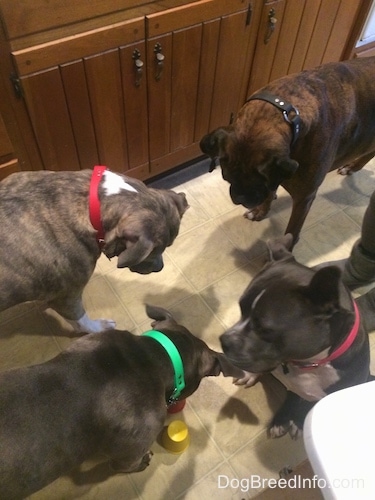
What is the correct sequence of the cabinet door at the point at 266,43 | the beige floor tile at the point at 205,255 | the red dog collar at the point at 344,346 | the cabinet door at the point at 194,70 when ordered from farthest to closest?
the beige floor tile at the point at 205,255, the cabinet door at the point at 266,43, the cabinet door at the point at 194,70, the red dog collar at the point at 344,346

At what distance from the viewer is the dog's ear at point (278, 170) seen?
185cm

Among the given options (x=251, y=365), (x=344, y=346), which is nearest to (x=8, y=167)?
(x=251, y=365)

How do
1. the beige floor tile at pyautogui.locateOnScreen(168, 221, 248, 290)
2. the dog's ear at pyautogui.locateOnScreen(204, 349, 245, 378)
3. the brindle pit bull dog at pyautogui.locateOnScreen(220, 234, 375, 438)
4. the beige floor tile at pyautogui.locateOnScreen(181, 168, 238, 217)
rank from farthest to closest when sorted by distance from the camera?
the beige floor tile at pyautogui.locateOnScreen(181, 168, 238, 217) → the beige floor tile at pyautogui.locateOnScreen(168, 221, 248, 290) → the dog's ear at pyautogui.locateOnScreen(204, 349, 245, 378) → the brindle pit bull dog at pyautogui.locateOnScreen(220, 234, 375, 438)

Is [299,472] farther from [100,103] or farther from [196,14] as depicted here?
[196,14]

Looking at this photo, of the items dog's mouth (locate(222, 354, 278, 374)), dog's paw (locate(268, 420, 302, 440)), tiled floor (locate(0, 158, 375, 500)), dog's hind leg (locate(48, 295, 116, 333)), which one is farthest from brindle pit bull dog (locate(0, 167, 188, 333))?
dog's paw (locate(268, 420, 302, 440))

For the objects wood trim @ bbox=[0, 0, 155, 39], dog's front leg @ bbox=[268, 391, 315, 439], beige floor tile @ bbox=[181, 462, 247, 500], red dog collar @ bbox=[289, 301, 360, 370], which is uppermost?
wood trim @ bbox=[0, 0, 155, 39]

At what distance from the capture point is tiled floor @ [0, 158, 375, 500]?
1.85 metres

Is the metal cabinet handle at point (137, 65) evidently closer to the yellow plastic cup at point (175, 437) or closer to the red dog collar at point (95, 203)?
the red dog collar at point (95, 203)

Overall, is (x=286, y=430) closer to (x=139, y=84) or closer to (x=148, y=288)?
(x=148, y=288)

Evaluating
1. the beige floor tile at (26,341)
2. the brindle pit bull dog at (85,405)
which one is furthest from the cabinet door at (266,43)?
the beige floor tile at (26,341)

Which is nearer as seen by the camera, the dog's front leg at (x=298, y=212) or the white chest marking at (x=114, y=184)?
the white chest marking at (x=114, y=184)

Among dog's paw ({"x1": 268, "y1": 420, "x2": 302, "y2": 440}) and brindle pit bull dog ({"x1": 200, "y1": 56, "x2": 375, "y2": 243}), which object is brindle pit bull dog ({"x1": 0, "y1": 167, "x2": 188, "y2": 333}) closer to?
brindle pit bull dog ({"x1": 200, "y1": 56, "x2": 375, "y2": 243})

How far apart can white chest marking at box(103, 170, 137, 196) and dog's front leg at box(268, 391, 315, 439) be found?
121 cm

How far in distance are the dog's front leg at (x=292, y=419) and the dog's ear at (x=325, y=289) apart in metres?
0.76
